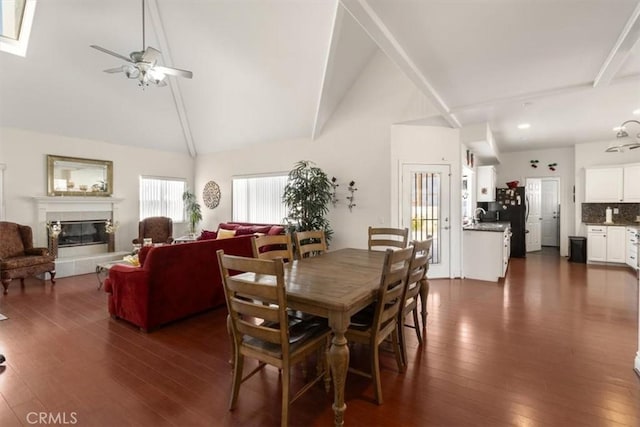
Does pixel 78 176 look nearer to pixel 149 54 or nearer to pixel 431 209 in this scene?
pixel 149 54

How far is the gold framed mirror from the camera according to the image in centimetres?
586

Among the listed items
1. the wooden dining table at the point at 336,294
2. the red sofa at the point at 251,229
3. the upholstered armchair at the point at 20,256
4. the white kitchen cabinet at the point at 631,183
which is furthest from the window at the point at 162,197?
the white kitchen cabinet at the point at 631,183

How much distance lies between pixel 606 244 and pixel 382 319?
23.3 feet

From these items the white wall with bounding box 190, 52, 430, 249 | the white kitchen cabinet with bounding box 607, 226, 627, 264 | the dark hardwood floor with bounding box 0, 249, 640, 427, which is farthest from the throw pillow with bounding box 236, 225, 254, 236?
the white kitchen cabinet with bounding box 607, 226, 627, 264

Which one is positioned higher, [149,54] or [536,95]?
[149,54]

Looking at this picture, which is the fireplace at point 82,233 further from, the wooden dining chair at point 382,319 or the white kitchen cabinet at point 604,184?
the white kitchen cabinet at point 604,184

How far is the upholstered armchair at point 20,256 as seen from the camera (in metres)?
4.57

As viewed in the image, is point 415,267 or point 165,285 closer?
point 415,267

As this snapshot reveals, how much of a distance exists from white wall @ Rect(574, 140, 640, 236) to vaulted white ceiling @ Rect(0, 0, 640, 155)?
374 millimetres

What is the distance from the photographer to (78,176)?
6203 mm

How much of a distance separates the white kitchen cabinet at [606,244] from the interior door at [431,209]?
3.80 metres

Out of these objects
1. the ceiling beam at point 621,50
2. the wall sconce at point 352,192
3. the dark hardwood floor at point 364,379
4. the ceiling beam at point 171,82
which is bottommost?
the dark hardwood floor at point 364,379

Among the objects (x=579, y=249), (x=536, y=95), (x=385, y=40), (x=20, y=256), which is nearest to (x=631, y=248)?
(x=579, y=249)

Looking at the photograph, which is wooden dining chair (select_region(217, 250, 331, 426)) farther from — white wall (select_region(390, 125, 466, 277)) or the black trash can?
the black trash can
